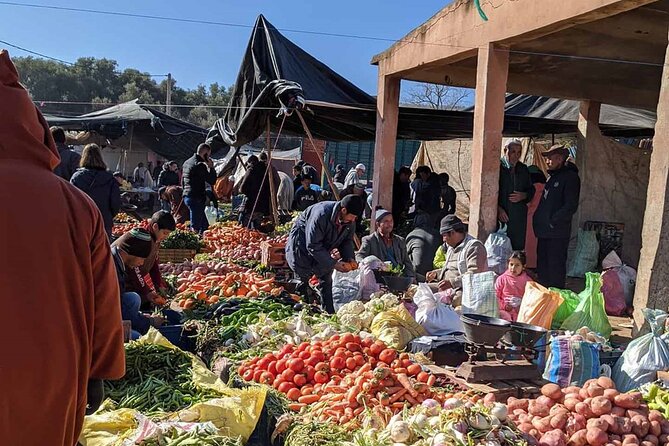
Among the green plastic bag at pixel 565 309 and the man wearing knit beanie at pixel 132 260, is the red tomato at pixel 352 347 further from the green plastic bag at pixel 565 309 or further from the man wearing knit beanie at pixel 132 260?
the green plastic bag at pixel 565 309

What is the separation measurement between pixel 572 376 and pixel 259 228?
25.0 feet

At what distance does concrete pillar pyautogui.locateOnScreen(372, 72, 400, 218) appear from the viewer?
8.98m

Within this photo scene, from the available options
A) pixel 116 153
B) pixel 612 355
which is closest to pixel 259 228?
pixel 612 355

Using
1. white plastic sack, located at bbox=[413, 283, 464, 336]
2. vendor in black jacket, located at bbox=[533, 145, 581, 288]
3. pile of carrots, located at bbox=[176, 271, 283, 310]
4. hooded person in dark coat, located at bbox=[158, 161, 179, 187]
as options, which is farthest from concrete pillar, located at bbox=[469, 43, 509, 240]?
hooded person in dark coat, located at bbox=[158, 161, 179, 187]

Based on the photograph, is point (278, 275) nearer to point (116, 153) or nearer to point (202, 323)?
point (202, 323)

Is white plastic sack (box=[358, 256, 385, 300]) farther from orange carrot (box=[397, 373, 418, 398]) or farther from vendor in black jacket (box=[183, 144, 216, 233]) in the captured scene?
vendor in black jacket (box=[183, 144, 216, 233])

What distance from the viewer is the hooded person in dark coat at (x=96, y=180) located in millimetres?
6668

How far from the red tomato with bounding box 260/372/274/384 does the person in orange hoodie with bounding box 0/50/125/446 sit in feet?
→ 7.03

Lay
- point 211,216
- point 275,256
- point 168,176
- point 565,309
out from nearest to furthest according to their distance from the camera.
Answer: point 565,309
point 275,256
point 211,216
point 168,176

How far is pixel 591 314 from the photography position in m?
5.09

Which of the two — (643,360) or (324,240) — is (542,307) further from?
(324,240)

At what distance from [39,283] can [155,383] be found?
209 centimetres

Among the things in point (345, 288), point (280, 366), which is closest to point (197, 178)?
point (345, 288)

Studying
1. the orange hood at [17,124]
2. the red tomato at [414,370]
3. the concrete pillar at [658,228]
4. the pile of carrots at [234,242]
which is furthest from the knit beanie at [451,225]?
the orange hood at [17,124]
